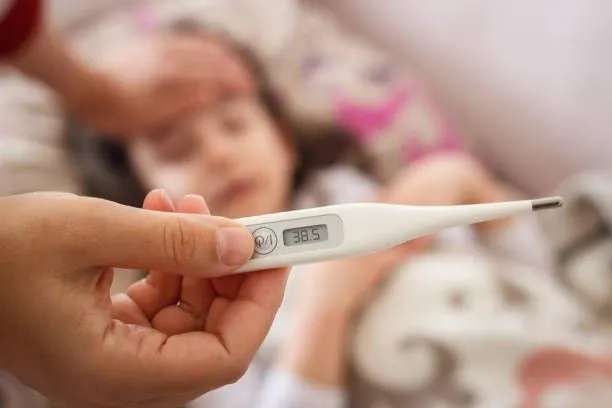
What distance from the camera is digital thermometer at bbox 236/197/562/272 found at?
0.35m

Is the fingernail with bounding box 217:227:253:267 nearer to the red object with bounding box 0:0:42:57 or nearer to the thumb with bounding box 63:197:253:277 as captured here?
the thumb with bounding box 63:197:253:277

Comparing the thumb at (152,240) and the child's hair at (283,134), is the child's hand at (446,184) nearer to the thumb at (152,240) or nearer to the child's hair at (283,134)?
the child's hair at (283,134)

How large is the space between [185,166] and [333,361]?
278mm

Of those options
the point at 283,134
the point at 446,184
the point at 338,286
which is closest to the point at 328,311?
the point at 338,286

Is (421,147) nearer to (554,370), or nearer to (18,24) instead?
(554,370)

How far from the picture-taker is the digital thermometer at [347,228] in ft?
1.16

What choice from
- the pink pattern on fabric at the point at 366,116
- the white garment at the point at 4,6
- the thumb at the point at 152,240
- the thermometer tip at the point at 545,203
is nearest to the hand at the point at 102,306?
the thumb at the point at 152,240

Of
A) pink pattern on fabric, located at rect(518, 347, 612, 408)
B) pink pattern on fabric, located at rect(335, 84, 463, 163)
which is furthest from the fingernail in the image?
pink pattern on fabric, located at rect(335, 84, 463, 163)

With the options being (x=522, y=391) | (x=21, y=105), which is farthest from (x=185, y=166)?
(x=522, y=391)

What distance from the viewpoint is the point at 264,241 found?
0.36m

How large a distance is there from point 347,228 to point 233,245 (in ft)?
0.19

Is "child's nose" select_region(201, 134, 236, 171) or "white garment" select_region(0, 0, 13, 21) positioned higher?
"white garment" select_region(0, 0, 13, 21)

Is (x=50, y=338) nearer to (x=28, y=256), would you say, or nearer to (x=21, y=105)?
(x=28, y=256)

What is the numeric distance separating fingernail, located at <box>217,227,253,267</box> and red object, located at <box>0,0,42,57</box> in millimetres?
441
